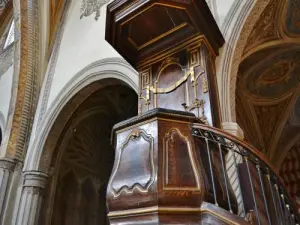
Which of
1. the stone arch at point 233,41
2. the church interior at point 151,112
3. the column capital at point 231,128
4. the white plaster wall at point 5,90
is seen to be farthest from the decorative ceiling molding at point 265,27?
the white plaster wall at point 5,90

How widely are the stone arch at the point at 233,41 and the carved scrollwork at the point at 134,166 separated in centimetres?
175

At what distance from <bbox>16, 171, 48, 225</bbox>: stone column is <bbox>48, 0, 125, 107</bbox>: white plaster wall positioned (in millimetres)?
1553

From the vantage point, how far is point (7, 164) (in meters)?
Result: 6.35

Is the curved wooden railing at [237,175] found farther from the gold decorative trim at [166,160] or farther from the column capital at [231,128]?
the column capital at [231,128]

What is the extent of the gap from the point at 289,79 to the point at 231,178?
17.2ft

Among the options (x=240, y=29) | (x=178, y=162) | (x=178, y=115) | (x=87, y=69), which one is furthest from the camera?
(x=87, y=69)

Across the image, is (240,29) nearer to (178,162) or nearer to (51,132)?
(178,162)

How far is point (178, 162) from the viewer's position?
2535 mm

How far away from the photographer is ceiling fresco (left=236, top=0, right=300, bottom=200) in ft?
23.4

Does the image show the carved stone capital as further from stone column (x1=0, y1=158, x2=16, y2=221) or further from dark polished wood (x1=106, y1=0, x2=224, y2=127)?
dark polished wood (x1=106, y1=0, x2=224, y2=127)

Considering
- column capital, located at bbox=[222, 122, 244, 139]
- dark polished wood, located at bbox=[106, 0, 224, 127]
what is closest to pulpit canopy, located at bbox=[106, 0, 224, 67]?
dark polished wood, located at bbox=[106, 0, 224, 127]

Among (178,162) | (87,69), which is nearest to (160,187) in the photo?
(178,162)

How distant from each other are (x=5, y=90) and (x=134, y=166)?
773cm

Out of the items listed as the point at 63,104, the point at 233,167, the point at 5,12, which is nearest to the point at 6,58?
the point at 5,12
